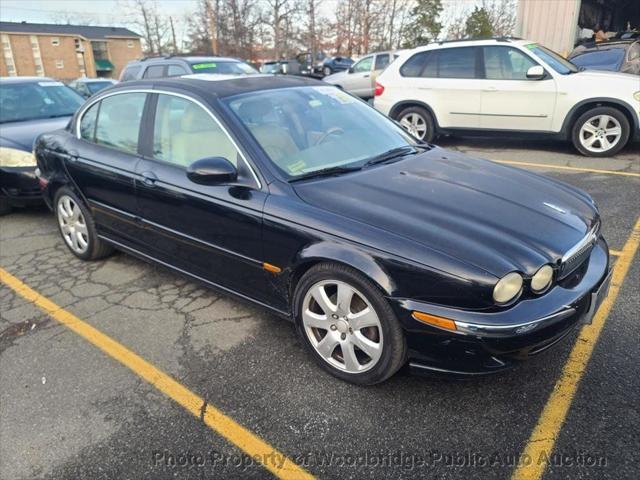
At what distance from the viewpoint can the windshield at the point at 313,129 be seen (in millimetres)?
3018

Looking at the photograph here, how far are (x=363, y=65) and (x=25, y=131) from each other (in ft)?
39.3

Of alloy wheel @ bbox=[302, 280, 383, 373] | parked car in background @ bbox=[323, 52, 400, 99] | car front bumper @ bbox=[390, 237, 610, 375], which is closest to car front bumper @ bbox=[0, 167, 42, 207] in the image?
alloy wheel @ bbox=[302, 280, 383, 373]

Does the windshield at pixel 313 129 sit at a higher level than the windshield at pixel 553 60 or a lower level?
lower

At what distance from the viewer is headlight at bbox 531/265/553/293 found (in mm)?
2240

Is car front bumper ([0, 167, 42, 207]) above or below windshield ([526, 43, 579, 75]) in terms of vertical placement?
below

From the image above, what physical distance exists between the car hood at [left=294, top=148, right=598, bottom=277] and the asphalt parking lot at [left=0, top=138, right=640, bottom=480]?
676mm

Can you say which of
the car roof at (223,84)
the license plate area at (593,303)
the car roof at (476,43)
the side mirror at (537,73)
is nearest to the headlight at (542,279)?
the license plate area at (593,303)

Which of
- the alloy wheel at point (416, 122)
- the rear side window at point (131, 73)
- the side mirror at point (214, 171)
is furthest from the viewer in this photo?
the rear side window at point (131, 73)

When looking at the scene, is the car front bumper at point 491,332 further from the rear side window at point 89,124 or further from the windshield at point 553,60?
the windshield at point 553,60

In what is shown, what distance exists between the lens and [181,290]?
387cm

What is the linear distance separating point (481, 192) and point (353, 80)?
13.6 m

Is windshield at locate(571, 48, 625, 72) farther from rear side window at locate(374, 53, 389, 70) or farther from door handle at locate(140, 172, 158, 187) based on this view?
door handle at locate(140, 172, 158, 187)

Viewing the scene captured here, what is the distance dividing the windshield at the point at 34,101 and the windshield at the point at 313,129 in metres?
4.91

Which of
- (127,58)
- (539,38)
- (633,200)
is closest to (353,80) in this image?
(539,38)
